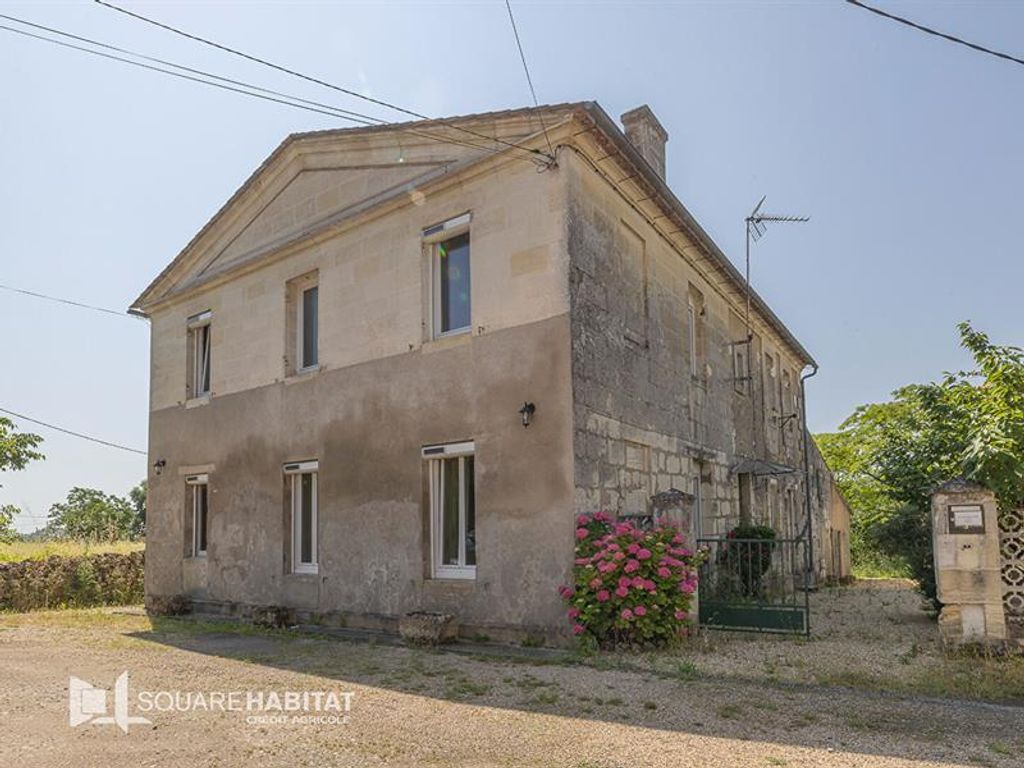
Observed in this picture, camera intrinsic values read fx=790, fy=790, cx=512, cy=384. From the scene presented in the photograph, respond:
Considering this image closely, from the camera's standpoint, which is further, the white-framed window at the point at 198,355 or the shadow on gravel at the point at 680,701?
the white-framed window at the point at 198,355

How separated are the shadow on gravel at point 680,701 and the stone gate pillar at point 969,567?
5.75ft

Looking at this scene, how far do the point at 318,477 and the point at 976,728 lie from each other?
8203 mm

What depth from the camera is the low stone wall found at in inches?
542

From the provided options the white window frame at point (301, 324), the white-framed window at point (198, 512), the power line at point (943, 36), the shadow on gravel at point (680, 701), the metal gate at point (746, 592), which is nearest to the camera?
the shadow on gravel at point (680, 701)

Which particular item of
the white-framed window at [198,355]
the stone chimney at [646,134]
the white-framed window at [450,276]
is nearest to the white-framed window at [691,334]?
the stone chimney at [646,134]

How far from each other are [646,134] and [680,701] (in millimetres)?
9557

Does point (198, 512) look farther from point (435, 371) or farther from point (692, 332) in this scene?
point (692, 332)

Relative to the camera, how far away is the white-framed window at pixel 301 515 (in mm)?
11359

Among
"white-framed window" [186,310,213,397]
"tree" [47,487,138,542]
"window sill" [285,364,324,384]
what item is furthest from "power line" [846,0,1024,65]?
"tree" [47,487,138,542]

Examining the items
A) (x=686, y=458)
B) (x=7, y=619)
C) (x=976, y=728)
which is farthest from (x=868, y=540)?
(x=7, y=619)

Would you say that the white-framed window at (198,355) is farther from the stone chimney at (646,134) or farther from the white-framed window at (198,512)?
the stone chimney at (646,134)

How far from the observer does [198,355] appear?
1401 cm

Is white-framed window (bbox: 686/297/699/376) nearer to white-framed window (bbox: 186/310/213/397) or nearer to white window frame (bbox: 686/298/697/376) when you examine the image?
white window frame (bbox: 686/298/697/376)

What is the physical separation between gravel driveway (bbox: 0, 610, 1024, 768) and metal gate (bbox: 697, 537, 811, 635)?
2.78 m
